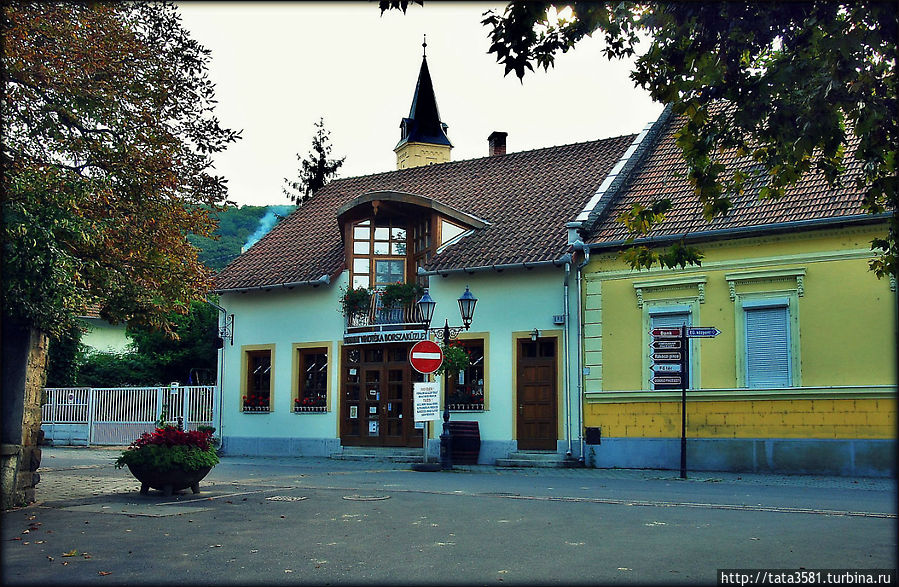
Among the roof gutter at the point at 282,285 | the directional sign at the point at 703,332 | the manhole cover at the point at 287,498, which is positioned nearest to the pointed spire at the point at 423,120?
the roof gutter at the point at 282,285

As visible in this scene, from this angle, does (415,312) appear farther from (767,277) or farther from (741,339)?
(767,277)

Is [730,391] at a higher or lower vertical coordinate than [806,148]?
lower

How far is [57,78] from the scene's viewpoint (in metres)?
14.0

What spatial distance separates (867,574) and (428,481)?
1082 centimetres

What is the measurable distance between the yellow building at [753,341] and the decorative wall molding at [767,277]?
22mm

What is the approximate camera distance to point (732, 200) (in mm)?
21953

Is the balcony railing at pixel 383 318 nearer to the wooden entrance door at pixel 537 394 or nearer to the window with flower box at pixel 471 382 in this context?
the window with flower box at pixel 471 382

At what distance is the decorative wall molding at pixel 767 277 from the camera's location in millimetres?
20422

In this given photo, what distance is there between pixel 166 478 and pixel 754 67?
956cm

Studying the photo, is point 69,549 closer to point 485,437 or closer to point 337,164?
point 485,437

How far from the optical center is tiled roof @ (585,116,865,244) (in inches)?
798

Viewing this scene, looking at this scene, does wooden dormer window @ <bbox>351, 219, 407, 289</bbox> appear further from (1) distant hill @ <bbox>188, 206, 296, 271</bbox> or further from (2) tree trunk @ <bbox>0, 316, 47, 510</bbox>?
(1) distant hill @ <bbox>188, 206, 296, 271</bbox>

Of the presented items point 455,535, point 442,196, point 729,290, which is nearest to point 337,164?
point 442,196

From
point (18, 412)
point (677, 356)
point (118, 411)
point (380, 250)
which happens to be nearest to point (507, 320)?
point (380, 250)
